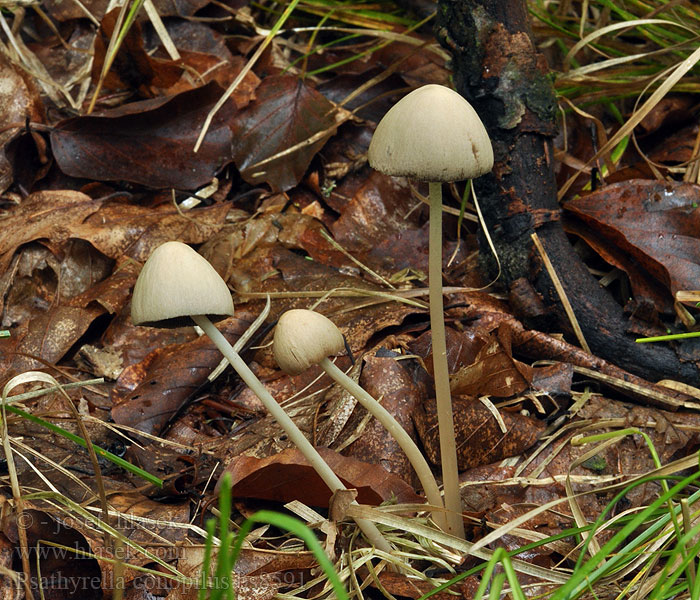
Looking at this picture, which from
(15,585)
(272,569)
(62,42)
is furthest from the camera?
(62,42)

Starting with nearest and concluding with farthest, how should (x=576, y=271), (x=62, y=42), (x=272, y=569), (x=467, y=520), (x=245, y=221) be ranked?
(x=272, y=569) → (x=467, y=520) → (x=576, y=271) → (x=245, y=221) → (x=62, y=42)

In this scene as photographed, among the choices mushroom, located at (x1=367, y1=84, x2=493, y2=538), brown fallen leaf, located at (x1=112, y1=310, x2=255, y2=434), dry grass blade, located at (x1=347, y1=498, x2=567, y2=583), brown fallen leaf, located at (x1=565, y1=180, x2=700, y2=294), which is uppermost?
mushroom, located at (x1=367, y1=84, x2=493, y2=538)

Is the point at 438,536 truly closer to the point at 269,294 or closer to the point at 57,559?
the point at 57,559

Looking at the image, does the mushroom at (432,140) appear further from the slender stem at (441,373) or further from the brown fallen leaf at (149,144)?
the brown fallen leaf at (149,144)

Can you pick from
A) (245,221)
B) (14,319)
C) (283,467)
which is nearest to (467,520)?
(283,467)

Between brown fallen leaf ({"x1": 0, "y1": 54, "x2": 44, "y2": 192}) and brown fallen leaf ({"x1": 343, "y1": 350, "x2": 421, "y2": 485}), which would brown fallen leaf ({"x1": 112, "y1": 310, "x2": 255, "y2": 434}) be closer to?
brown fallen leaf ({"x1": 343, "y1": 350, "x2": 421, "y2": 485})

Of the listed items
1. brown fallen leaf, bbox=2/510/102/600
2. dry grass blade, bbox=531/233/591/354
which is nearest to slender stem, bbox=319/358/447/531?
brown fallen leaf, bbox=2/510/102/600

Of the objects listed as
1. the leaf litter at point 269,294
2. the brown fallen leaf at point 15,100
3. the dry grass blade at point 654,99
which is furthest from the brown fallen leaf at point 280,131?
the dry grass blade at point 654,99

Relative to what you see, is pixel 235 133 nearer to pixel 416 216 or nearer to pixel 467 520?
pixel 416 216
